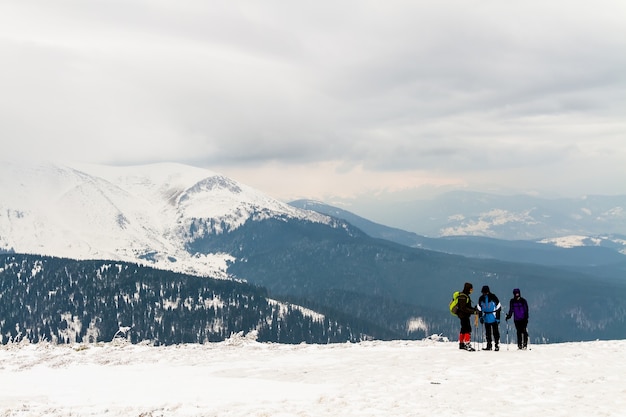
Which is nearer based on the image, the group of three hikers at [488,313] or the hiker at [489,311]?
the group of three hikers at [488,313]

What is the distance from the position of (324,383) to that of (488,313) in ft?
42.9

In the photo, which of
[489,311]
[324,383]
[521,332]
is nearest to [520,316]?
[521,332]

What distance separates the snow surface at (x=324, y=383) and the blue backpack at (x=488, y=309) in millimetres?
2162

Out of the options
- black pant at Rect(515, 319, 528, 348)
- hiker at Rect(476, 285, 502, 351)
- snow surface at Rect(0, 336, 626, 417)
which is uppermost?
hiker at Rect(476, 285, 502, 351)

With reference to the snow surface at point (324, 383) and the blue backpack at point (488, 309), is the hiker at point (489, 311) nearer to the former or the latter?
the blue backpack at point (488, 309)

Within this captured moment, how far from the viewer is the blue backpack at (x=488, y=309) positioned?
3184 centimetres

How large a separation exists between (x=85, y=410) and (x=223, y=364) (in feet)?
43.6

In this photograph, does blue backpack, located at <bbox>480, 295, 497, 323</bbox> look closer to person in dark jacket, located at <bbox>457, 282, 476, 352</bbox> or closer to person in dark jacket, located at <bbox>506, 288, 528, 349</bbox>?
person in dark jacket, located at <bbox>457, 282, 476, 352</bbox>

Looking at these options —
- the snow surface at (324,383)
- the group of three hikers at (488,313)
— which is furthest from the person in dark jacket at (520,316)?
the snow surface at (324,383)

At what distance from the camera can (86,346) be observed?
141 feet

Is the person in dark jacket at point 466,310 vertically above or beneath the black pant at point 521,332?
above

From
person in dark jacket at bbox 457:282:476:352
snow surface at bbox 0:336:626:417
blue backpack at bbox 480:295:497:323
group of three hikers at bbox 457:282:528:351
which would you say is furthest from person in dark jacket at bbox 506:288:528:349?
person in dark jacket at bbox 457:282:476:352

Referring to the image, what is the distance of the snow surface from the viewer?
19.5 m

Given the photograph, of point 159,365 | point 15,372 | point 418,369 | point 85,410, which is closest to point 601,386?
point 418,369
